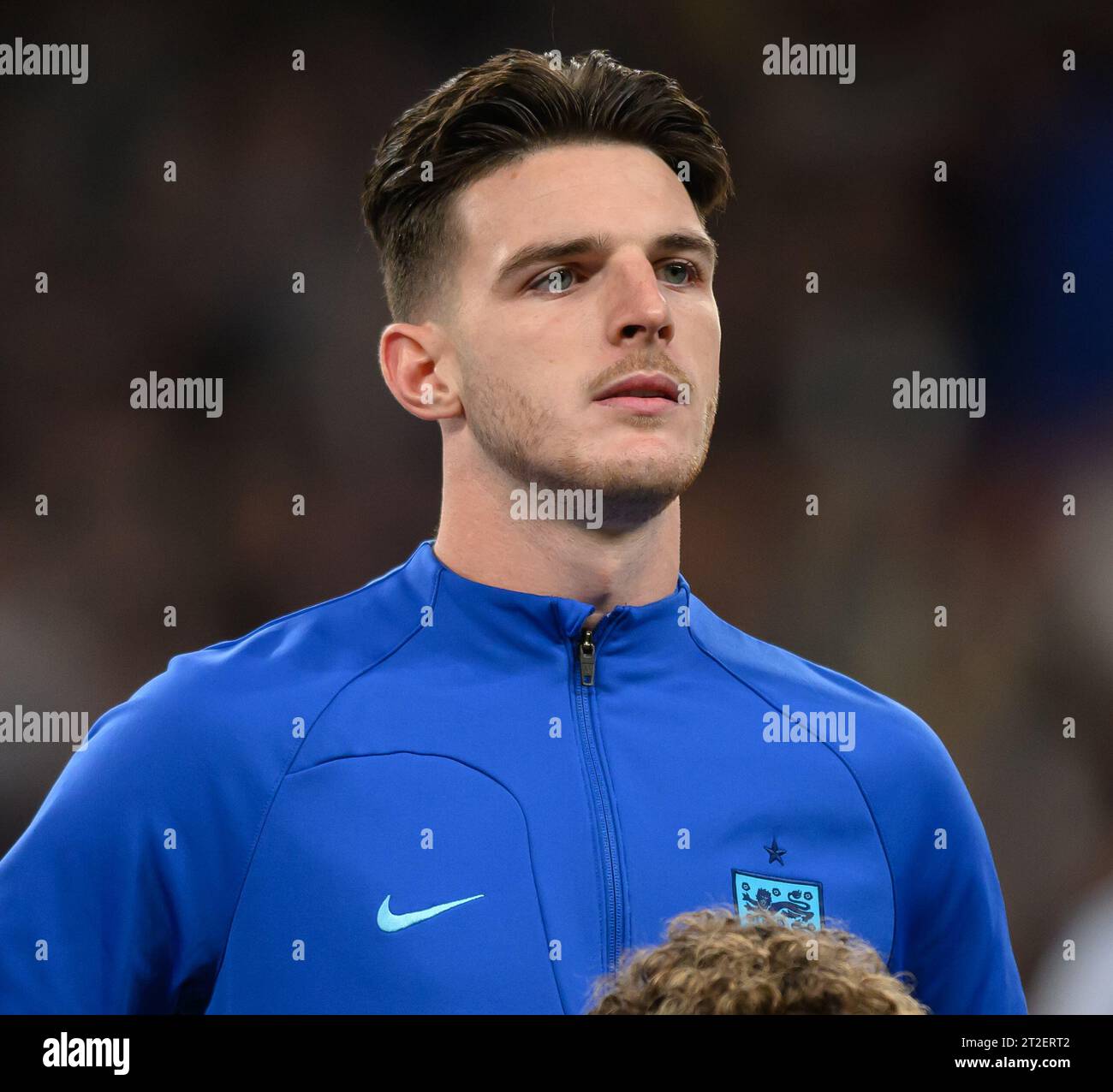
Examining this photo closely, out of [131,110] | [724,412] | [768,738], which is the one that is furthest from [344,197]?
[768,738]

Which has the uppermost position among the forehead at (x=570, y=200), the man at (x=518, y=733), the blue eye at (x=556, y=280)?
the forehead at (x=570, y=200)

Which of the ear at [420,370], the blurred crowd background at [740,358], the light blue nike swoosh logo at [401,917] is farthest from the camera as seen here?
the blurred crowd background at [740,358]

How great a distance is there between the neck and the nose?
0.80 feet

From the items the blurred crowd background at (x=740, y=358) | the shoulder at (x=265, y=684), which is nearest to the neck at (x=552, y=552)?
the shoulder at (x=265, y=684)

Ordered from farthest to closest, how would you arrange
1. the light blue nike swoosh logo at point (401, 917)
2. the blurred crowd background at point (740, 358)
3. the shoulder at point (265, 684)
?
the blurred crowd background at point (740, 358) → the shoulder at point (265, 684) → the light blue nike swoosh logo at point (401, 917)

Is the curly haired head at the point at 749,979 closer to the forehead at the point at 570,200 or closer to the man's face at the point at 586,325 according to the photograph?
the man's face at the point at 586,325

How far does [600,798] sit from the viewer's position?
1.86 m

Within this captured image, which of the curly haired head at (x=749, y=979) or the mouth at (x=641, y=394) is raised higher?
the mouth at (x=641, y=394)

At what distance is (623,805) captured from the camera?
1.86 meters

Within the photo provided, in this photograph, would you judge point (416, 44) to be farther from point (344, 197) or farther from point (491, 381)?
point (491, 381)

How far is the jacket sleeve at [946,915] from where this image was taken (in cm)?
204

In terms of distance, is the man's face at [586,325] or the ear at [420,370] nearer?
the man's face at [586,325]

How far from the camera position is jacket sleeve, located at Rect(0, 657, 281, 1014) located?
1778mm

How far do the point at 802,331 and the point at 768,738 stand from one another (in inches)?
78.5
